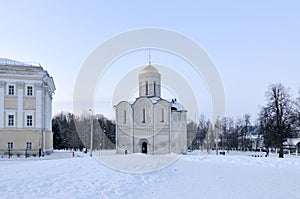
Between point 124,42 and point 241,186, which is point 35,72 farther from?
point 241,186

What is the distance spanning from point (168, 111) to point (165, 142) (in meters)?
4.02

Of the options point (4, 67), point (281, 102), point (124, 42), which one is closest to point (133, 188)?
point (124, 42)

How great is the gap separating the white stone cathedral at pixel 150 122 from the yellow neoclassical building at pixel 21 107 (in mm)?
10748

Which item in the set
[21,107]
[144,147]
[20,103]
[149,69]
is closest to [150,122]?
[144,147]

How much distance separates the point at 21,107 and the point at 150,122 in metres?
15.4

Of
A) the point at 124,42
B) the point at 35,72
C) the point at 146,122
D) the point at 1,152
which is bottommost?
the point at 1,152

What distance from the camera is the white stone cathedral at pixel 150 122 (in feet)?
119

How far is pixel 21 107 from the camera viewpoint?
31.1 metres

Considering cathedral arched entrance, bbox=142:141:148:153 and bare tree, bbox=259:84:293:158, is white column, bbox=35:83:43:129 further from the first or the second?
bare tree, bbox=259:84:293:158

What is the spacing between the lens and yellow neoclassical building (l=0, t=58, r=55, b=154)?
99.7 ft

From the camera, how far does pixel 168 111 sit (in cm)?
3662

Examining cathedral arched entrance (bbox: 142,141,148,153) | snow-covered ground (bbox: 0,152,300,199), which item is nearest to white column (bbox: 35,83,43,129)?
cathedral arched entrance (bbox: 142,141,148,153)

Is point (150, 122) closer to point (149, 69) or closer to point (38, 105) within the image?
point (149, 69)

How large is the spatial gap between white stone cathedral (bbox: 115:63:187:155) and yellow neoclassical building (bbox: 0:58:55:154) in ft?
35.3
